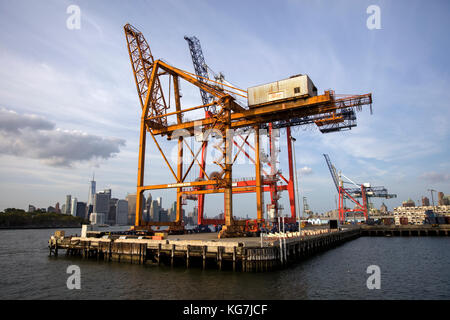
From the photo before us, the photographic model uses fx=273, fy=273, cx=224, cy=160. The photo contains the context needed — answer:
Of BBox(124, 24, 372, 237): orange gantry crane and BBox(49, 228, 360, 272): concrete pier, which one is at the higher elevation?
BBox(124, 24, 372, 237): orange gantry crane

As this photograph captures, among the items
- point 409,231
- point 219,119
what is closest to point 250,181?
point 219,119

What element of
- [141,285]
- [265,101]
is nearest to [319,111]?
[265,101]

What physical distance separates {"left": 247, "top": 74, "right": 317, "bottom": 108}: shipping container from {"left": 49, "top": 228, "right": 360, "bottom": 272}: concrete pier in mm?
17005

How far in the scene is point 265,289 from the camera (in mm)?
18125

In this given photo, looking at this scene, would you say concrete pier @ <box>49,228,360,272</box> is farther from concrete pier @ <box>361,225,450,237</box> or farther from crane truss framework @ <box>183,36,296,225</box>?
concrete pier @ <box>361,225,450,237</box>

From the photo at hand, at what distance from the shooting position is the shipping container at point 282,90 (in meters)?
32.7

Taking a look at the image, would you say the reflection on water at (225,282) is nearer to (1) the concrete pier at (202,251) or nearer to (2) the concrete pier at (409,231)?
(1) the concrete pier at (202,251)

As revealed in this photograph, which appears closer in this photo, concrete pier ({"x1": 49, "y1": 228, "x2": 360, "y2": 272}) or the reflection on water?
the reflection on water

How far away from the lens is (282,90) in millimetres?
34094

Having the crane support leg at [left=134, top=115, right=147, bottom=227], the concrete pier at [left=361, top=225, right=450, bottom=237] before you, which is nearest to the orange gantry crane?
the crane support leg at [left=134, top=115, right=147, bottom=227]

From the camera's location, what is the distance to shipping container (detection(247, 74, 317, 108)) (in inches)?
1287
